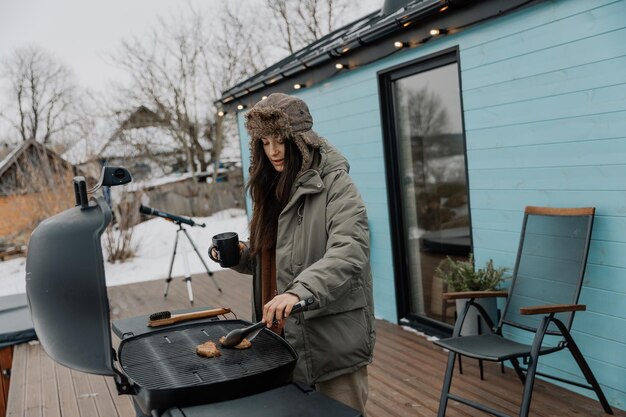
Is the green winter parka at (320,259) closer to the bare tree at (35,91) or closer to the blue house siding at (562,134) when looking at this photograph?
the blue house siding at (562,134)

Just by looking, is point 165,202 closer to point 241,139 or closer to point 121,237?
point 121,237

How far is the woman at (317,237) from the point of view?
1.77m

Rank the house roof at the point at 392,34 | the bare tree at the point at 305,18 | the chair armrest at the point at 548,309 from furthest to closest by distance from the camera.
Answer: the bare tree at the point at 305,18 → the house roof at the point at 392,34 → the chair armrest at the point at 548,309

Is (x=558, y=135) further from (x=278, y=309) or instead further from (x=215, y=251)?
(x=278, y=309)

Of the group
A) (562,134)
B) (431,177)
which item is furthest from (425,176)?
(562,134)

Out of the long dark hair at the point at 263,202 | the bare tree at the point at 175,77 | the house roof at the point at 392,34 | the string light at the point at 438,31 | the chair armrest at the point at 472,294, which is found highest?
the bare tree at the point at 175,77

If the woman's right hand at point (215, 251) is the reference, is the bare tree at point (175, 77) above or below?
above

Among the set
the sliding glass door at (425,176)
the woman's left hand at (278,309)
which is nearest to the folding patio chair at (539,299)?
the sliding glass door at (425,176)

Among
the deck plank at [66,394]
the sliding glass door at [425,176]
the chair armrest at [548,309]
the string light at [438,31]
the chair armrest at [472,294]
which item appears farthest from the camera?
the sliding glass door at [425,176]

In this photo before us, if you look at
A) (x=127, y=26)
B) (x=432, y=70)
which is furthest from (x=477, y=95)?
(x=127, y=26)

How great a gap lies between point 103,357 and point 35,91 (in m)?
27.2

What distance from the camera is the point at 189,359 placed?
5.56ft

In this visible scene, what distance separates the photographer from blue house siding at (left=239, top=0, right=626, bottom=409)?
9.86 feet

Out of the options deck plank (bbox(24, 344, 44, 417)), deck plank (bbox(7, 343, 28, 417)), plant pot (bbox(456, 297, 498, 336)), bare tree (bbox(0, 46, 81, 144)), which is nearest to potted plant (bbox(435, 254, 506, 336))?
plant pot (bbox(456, 297, 498, 336))
